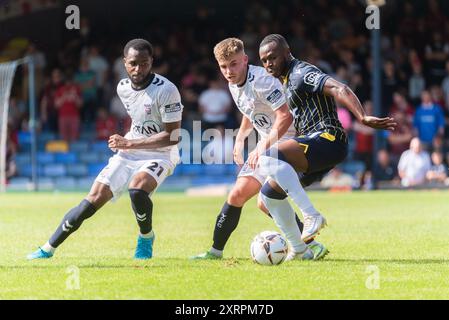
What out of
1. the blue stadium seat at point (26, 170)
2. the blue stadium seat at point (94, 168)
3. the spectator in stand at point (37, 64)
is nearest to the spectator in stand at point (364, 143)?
the blue stadium seat at point (94, 168)

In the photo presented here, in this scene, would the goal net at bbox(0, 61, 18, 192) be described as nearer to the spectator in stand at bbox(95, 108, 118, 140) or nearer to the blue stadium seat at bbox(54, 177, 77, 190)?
the blue stadium seat at bbox(54, 177, 77, 190)

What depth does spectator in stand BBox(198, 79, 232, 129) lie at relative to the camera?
26219 mm

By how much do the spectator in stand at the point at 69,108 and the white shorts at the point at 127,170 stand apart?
54.4 ft

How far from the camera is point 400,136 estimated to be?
25.5 metres

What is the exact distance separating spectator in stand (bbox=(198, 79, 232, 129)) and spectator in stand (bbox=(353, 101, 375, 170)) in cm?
347

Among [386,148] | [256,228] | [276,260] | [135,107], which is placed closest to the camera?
[276,260]

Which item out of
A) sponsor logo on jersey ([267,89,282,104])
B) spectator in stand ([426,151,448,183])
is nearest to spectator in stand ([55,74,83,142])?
spectator in stand ([426,151,448,183])

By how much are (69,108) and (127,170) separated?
17125 millimetres

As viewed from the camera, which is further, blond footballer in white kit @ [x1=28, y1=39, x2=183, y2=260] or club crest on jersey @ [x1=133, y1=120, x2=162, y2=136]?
club crest on jersey @ [x1=133, y1=120, x2=162, y2=136]

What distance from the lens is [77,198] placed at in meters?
22.4
